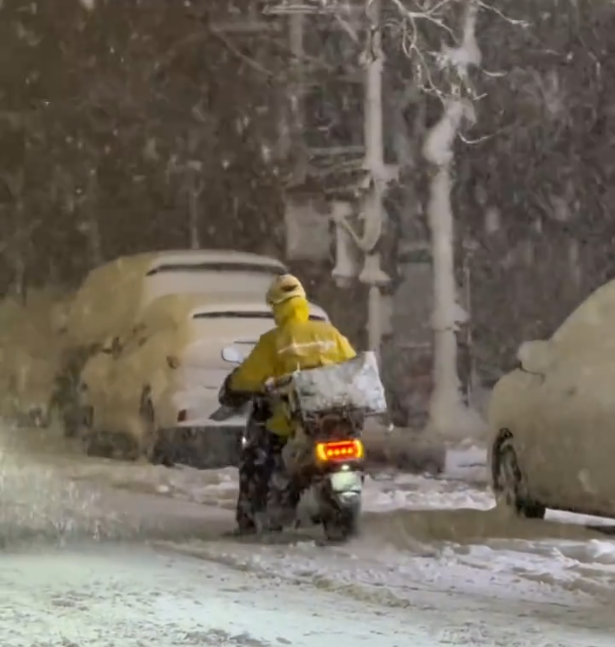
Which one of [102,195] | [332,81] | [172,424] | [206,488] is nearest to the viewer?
[206,488]

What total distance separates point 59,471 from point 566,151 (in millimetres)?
9522

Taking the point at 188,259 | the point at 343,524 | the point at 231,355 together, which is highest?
the point at 188,259

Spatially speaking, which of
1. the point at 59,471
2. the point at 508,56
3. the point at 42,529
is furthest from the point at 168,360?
the point at 508,56

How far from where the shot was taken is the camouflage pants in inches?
384

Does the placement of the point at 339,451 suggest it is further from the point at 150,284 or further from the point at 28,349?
the point at 28,349

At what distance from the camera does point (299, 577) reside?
828cm

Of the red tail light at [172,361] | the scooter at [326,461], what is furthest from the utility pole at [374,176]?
the scooter at [326,461]

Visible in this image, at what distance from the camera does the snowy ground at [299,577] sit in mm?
6828

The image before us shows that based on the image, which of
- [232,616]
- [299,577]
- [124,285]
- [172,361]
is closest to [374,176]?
[124,285]

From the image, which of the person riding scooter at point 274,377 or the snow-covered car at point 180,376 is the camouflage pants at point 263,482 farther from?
the snow-covered car at point 180,376

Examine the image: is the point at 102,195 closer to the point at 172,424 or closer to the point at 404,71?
the point at 404,71

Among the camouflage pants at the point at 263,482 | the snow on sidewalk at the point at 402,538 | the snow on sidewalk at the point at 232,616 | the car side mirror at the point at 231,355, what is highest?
the car side mirror at the point at 231,355

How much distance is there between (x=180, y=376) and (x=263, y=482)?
4.30m

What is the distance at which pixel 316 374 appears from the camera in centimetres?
932
